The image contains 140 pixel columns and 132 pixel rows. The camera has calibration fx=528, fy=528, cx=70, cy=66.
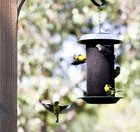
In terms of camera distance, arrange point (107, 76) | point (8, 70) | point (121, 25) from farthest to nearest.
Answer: point (121, 25) → point (107, 76) → point (8, 70)

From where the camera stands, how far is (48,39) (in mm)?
6871

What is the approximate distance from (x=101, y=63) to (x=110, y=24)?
10.2 ft

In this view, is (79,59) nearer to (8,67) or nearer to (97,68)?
(97,68)

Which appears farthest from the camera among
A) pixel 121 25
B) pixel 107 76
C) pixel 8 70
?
pixel 121 25

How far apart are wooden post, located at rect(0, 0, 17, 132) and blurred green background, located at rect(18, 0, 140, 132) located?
352 cm

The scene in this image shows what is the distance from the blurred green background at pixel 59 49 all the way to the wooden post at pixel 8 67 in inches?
139

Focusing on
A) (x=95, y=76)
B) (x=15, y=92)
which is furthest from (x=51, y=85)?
(x=15, y=92)

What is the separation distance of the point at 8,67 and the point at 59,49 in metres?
4.33

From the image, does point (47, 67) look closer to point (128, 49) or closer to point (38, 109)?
point (38, 109)

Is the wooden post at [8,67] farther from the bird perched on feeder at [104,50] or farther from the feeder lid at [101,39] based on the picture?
the bird perched on feeder at [104,50]

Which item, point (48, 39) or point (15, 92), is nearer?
point (15, 92)

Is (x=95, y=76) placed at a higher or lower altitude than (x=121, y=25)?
lower

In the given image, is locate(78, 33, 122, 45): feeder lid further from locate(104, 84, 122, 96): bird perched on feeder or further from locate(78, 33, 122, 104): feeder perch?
locate(104, 84, 122, 96): bird perched on feeder

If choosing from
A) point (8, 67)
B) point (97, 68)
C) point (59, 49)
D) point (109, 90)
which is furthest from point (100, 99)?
point (59, 49)
